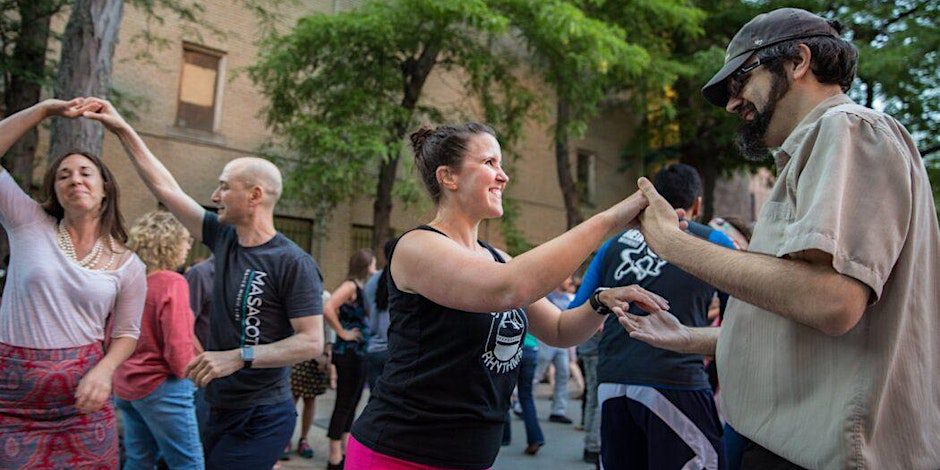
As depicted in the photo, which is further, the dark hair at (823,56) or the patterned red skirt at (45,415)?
the patterned red skirt at (45,415)

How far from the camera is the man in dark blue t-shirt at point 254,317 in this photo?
3.24 meters

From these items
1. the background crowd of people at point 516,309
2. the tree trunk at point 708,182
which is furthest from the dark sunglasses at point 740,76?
the tree trunk at point 708,182

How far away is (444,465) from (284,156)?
41.6 ft

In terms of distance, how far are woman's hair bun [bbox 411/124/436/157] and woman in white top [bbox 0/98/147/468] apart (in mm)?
1480

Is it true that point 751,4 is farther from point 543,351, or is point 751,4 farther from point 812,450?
point 812,450

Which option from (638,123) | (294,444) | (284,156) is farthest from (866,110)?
(638,123)

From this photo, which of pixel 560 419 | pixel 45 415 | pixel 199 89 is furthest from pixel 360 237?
pixel 45 415

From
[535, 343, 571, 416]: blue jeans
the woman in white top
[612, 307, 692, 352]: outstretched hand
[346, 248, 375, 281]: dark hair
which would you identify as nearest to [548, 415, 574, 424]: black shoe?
[535, 343, 571, 416]: blue jeans

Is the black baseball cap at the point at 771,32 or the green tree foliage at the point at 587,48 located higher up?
the green tree foliage at the point at 587,48

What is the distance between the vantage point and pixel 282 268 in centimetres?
333

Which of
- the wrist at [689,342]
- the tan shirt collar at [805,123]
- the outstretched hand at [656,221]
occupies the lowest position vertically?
the wrist at [689,342]

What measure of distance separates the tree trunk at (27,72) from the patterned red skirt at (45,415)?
8.71m

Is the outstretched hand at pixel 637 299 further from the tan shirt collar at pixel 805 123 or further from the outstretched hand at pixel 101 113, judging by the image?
the outstretched hand at pixel 101 113

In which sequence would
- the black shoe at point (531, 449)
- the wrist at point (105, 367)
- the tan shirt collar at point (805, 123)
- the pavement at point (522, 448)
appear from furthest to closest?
the black shoe at point (531, 449) → the pavement at point (522, 448) → the wrist at point (105, 367) → the tan shirt collar at point (805, 123)
